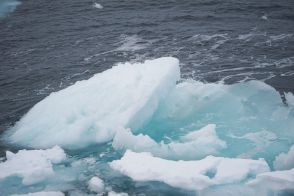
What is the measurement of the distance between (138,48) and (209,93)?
903cm

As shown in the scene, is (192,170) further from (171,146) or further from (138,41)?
(138,41)

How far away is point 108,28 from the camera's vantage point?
29.1 meters

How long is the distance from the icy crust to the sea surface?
54.2 inches

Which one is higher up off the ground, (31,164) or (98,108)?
(98,108)

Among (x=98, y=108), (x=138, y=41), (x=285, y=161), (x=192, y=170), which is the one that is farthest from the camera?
(x=138, y=41)

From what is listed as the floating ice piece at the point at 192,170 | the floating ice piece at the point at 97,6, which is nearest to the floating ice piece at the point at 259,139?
the floating ice piece at the point at 192,170

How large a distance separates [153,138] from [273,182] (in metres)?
5.22

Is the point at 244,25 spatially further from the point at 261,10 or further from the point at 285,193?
the point at 285,193

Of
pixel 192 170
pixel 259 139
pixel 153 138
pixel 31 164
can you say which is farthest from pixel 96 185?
pixel 259 139

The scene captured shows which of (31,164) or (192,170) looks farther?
(31,164)

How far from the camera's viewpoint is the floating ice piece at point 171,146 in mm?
14430

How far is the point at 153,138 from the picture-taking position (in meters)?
16.0

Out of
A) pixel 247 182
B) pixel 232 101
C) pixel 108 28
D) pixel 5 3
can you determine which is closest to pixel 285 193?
pixel 247 182

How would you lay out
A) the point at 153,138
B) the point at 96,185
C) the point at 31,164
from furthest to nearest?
1. the point at 153,138
2. the point at 31,164
3. the point at 96,185
